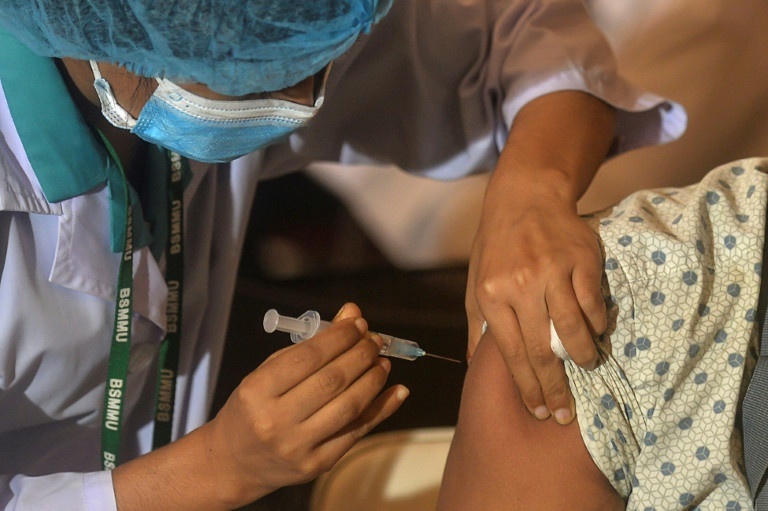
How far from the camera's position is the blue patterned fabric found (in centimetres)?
88

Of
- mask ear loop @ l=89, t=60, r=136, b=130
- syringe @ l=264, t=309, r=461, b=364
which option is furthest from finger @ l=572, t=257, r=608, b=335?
mask ear loop @ l=89, t=60, r=136, b=130

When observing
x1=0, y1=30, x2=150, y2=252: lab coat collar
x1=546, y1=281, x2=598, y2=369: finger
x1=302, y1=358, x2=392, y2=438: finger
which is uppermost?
x1=0, y1=30, x2=150, y2=252: lab coat collar

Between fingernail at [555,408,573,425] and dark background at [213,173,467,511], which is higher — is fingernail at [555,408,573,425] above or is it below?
above

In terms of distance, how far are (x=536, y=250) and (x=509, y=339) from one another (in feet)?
0.38

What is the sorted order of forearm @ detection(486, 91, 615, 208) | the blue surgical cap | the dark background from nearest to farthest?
the blue surgical cap
forearm @ detection(486, 91, 615, 208)
the dark background

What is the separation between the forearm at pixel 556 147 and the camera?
3.51 feet

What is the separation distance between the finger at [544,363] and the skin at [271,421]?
0.52 feet

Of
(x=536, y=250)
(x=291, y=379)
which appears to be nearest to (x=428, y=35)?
(x=536, y=250)

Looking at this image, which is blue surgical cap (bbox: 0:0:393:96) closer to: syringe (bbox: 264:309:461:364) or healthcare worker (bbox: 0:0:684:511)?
healthcare worker (bbox: 0:0:684:511)

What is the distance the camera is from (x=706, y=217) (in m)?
0.94

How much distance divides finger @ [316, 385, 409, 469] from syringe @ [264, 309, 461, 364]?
0.06m

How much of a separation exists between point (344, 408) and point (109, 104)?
0.42 metres

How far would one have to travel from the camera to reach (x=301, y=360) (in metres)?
0.87

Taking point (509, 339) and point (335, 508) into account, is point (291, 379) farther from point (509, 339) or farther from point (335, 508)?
point (335, 508)
